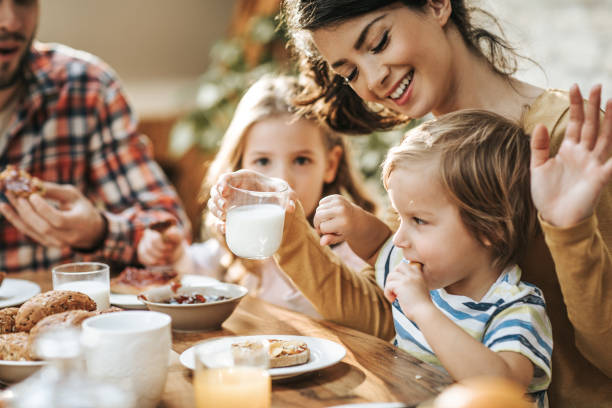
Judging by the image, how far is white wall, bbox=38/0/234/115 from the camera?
502cm

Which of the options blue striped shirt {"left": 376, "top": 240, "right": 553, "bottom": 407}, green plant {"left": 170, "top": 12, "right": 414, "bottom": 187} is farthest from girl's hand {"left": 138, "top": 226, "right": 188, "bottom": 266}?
green plant {"left": 170, "top": 12, "right": 414, "bottom": 187}

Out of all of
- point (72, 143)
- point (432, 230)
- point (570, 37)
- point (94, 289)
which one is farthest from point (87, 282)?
point (570, 37)

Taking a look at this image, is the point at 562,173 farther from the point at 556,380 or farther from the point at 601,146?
the point at 556,380

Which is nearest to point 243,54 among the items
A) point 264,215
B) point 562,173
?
point 264,215

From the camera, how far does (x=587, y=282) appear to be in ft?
3.85

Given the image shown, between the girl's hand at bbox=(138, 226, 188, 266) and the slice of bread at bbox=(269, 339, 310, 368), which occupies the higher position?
the slice of bread at bbox=(269, 339, 310, 368)

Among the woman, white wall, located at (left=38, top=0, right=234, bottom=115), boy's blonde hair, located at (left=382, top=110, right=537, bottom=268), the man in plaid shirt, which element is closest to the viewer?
boy's blonde hair, located at (left=382, top=110, right=537, bottom=268)

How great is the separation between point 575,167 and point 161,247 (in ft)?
4.56

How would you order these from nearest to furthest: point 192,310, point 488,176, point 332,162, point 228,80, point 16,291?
point 488,176 < point 192,310 < point 16,291 < point 332,162 < point 228,80

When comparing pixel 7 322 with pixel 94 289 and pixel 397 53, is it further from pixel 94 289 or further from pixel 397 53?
pixel 397 53

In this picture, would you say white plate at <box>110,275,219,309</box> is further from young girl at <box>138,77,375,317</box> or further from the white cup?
the white cup

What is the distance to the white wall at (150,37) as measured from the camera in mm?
5020

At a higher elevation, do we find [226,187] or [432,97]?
[432,97]

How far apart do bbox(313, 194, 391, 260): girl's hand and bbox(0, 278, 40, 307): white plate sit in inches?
30.5
